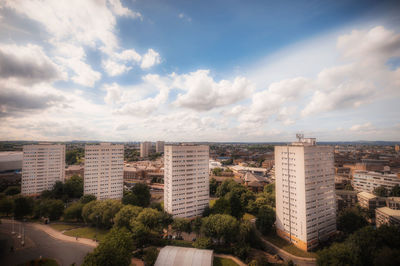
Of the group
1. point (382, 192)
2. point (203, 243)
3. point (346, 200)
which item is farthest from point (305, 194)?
point (382, 192)

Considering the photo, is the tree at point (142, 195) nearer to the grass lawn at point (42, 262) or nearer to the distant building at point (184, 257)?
the grass lawn at point (42, 262)

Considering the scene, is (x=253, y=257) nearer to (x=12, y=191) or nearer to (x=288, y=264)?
(x=288, y=264)

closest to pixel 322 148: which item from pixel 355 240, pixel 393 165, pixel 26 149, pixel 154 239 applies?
pixel 355 240

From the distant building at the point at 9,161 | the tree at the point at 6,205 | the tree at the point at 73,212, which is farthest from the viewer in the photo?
the distant building at the point at 9,161

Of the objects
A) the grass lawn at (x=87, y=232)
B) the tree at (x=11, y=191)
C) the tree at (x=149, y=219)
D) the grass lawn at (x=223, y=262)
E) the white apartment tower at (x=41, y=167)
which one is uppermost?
the white apartment tower at (x=41, y=167)

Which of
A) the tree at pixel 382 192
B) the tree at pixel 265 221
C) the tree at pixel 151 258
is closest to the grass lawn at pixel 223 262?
the tree at pixel 151 258

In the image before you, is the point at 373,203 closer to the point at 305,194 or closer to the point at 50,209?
the point at 305,194
